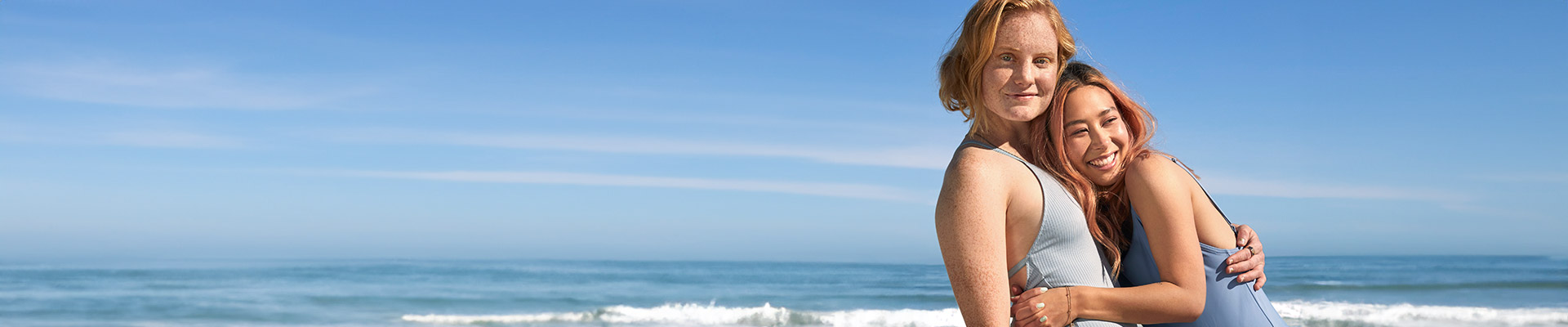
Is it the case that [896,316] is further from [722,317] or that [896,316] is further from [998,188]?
[998,188]

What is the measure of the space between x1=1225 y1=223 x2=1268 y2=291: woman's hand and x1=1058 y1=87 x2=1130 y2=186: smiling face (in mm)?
448

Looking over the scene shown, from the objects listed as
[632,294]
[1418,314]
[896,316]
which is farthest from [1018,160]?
[632,294]

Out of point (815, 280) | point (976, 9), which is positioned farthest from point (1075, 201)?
point (815, 280)

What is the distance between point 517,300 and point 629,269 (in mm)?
6821

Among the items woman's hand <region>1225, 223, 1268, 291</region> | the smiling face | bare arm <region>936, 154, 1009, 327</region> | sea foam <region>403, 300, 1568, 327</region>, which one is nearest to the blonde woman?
bare arm <region>936, 154, 1009, 327</region>

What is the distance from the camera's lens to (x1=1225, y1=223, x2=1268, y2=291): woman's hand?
292cm

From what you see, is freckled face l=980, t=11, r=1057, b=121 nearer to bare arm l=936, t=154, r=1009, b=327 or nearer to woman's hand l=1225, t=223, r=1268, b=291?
bare arm l=936, t=154, r=1009, b=327

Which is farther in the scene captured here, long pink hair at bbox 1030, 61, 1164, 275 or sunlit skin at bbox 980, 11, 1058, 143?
long pink hair at bbox 1030, 61, 1164, 275

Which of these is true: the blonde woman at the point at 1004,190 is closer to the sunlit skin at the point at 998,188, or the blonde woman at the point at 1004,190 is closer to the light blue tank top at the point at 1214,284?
the sunlit skin at the point at 998,188

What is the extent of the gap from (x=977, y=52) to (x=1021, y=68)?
12cm

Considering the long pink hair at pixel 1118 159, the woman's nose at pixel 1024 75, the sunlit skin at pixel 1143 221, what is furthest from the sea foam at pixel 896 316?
the woman's nose at pixel 1024 75

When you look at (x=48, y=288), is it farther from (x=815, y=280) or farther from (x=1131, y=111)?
(x=1131, y=111)

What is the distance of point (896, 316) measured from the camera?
62.7ft

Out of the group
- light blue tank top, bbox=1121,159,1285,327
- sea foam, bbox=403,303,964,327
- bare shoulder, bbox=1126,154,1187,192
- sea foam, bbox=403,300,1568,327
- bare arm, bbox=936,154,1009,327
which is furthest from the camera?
sea foam, bbox=403,303,964,327
